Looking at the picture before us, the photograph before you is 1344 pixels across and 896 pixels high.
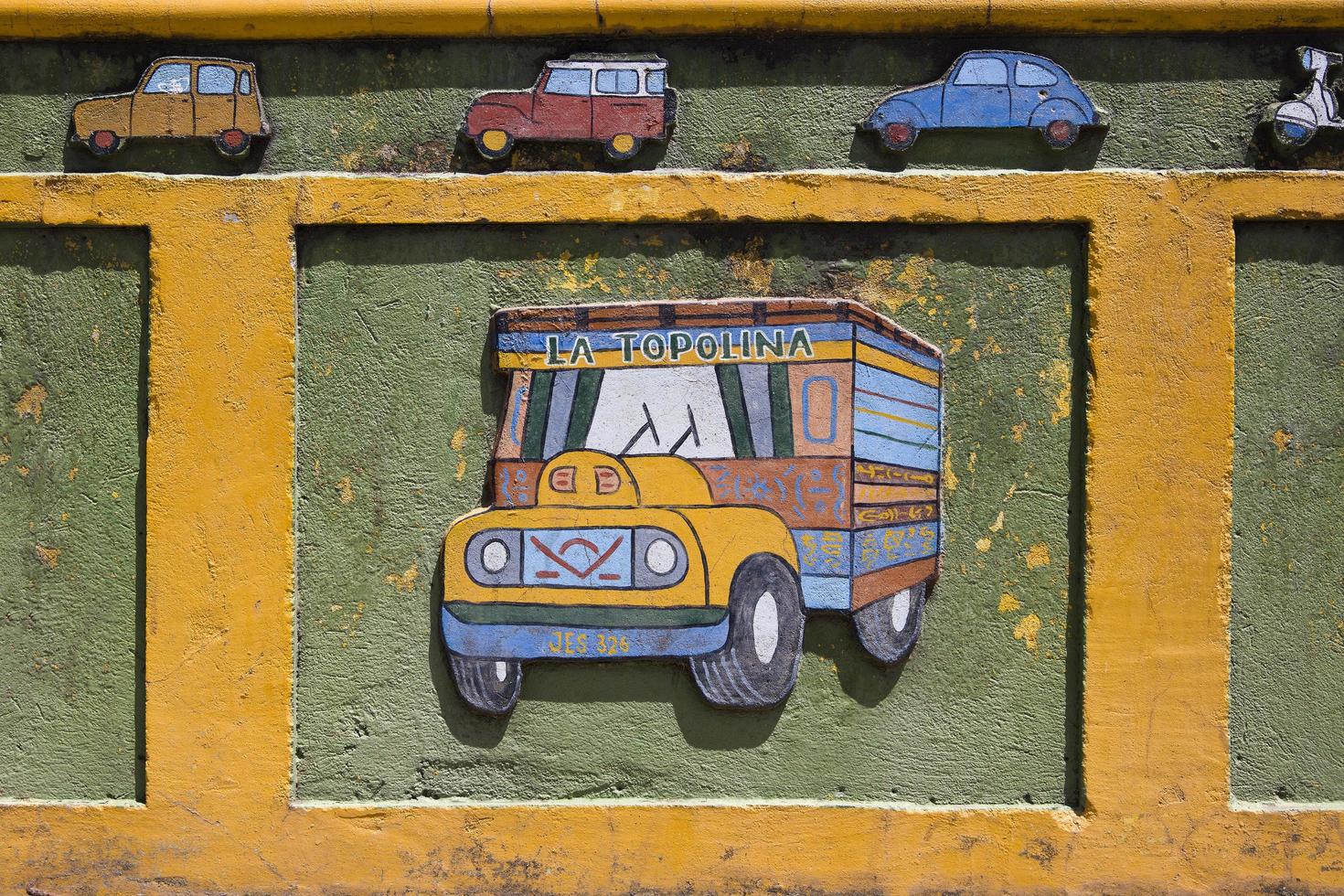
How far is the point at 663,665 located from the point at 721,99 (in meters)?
1.94

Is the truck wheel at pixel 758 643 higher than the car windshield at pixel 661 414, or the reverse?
the car windshield at pixel 661 414

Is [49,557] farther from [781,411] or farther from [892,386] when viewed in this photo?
[892,386]

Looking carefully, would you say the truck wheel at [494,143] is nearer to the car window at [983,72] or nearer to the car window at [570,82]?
the car window at [570,82]

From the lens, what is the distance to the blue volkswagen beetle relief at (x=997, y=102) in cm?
339

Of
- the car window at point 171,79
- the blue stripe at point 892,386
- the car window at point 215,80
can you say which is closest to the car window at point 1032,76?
the blue stripe at point 892,386

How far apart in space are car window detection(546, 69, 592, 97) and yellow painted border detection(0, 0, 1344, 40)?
0.14 m

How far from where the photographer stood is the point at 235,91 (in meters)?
3.43

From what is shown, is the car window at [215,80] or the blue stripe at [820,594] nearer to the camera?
the blue stripe at [820,594]

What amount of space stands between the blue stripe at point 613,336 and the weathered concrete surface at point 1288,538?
145 cm

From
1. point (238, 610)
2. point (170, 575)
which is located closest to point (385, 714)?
point (238, 610)

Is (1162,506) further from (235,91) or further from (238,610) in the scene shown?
(235,91)

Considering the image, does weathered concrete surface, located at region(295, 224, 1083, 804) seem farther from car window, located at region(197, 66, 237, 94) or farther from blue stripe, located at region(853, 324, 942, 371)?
car window, located at region(197, 66, 237, 94)

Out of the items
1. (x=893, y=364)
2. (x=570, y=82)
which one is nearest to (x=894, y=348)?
(x=893, y=364)

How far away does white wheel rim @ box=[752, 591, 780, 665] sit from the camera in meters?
3.32
